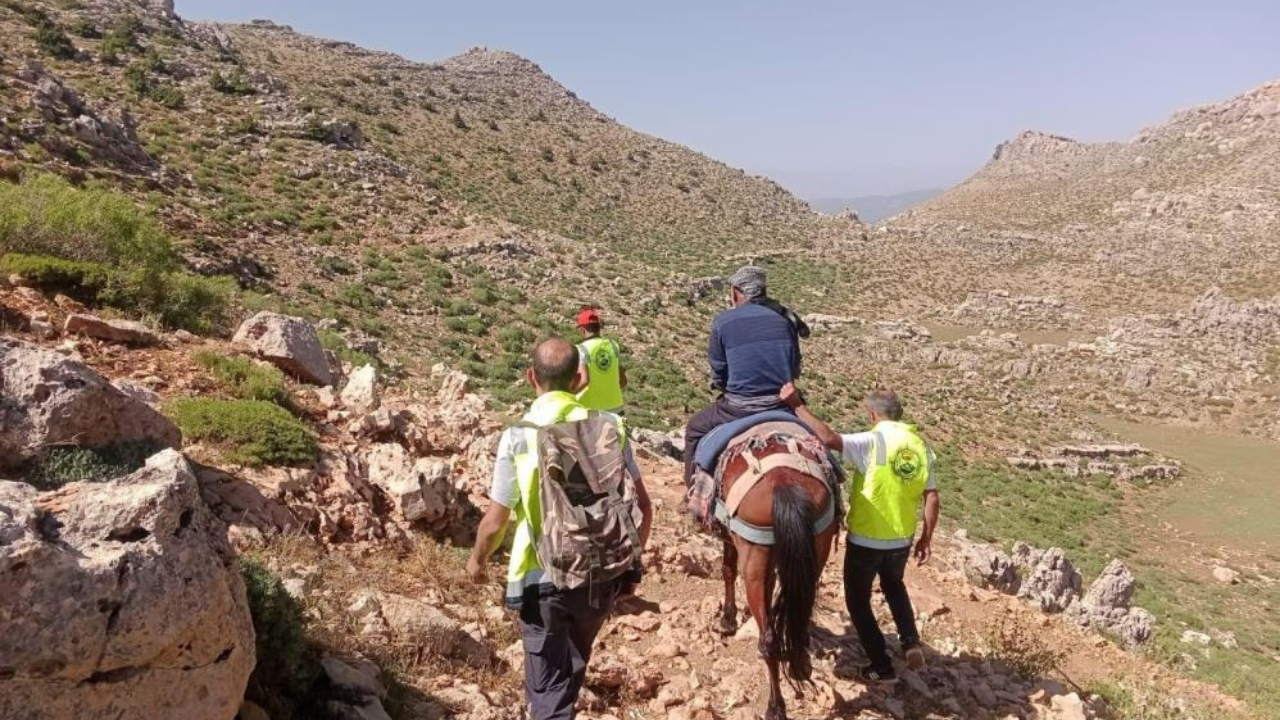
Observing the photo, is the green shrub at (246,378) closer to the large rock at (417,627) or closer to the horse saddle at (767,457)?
the large rock at (417,627)

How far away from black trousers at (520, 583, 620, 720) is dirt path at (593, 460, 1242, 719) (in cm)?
129

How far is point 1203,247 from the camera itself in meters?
53.4

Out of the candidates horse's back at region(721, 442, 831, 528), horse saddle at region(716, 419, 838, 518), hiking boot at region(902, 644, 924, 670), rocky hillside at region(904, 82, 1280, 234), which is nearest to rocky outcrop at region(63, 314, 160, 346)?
horse saddle at region(716, 419, 838, 518)

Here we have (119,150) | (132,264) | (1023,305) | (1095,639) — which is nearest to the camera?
(1095,639)

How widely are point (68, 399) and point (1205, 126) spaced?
109102mm

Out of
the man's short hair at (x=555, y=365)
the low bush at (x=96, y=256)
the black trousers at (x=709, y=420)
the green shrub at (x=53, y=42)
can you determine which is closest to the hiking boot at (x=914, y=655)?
the black trousers at (x=709, y=420)

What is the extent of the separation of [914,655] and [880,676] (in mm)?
354

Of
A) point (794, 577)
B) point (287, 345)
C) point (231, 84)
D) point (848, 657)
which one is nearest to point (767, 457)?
point (794, 577)

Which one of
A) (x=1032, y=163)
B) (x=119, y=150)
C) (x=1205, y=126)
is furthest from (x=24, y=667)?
(x=1032, y=163)

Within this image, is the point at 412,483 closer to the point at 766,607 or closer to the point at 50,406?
the point at 50,406

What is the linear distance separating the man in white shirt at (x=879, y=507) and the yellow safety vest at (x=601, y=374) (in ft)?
7.61

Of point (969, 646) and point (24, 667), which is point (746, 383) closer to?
point (969, 646)

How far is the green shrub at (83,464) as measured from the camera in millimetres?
3959

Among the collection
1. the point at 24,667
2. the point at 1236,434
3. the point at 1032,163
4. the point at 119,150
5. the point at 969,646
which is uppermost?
the point at 1032,163
